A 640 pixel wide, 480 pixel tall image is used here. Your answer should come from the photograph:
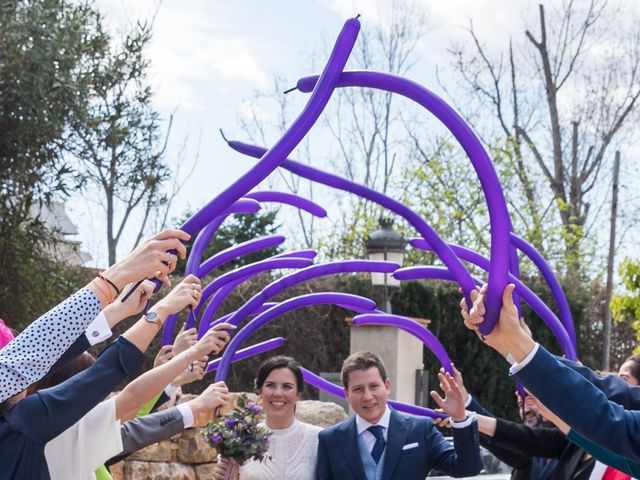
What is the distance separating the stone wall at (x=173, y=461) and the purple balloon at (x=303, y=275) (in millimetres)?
2219

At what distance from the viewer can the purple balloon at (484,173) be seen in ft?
9.19

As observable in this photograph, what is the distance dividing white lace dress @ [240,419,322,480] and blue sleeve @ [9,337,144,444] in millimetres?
2260

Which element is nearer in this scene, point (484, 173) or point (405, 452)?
point (484, 173)

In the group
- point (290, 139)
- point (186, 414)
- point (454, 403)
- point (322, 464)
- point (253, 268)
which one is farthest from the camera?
point (253, 268)

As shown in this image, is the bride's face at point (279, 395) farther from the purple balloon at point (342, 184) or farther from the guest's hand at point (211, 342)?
the purple balloon at point (342, 184)

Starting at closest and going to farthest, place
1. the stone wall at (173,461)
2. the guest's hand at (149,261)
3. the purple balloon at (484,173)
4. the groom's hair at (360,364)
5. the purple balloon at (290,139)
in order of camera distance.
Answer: the purple balloon at (484,173) → the guest's hand at (149,261) → the purple balloon at (290,139) → the groom's hair at (360,364) → the stone wall at (173,461)

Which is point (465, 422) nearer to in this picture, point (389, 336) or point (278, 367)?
point (278, 367)

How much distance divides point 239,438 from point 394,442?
32.1 inches

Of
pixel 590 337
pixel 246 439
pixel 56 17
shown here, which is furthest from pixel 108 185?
pixel 246 439

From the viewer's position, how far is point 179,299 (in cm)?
354

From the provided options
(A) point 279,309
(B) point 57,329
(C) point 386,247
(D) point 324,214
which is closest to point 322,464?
(D) point 324,214

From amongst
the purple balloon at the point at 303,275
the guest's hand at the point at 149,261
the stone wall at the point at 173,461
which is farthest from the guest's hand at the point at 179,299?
the stone wall at the point at 173,461

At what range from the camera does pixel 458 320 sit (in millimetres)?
15977

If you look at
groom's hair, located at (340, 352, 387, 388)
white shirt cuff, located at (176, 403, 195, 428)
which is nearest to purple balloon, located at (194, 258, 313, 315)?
groom's hair, located at (340, 352, 387, 388)
